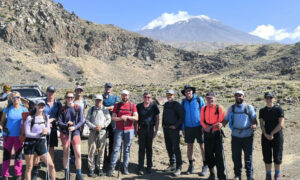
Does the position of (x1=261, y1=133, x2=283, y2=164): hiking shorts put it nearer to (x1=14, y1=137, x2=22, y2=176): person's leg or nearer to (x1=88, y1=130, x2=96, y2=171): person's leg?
(x1=88, y1=130, x2=96, y2=171): person's leg

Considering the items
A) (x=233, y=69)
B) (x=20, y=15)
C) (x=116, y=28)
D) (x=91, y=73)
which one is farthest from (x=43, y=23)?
(x=233, y=69)

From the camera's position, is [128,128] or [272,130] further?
[128,128]

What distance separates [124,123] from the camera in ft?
22.1

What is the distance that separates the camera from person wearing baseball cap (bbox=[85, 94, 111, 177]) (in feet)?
21.4

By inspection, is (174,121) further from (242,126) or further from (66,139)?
(66,139)

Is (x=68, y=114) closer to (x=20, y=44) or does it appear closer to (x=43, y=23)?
(x=20, y=44)

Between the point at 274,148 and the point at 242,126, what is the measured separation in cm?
90

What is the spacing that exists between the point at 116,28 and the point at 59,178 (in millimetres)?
92894

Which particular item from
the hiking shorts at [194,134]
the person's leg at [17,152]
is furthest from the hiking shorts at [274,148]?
the person's leg at [17,152]

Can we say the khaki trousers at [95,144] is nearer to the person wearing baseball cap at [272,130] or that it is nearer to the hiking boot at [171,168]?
the hiking boot at [171,168]

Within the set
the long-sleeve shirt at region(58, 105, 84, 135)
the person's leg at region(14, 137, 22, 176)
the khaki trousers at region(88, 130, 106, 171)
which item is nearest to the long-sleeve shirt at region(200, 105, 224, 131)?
the khaki trousers at region(88, 130, 106, 171)

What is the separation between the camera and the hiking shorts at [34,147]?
5.37 m

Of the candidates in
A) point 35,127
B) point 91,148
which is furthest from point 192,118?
point 35,127

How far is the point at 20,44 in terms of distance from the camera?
209 ft
